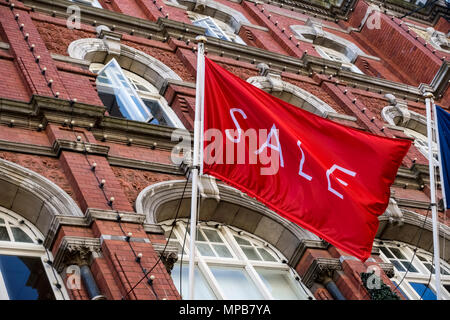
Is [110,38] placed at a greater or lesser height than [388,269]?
greater

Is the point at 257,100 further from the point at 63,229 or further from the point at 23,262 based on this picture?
the point at 23,262

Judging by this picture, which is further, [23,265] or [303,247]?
[303,247]

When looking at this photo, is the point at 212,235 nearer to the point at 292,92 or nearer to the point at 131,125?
the point at 131,125

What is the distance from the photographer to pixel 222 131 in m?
10.6

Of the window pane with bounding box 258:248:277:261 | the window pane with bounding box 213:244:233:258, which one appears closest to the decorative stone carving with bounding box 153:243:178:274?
the window pane with bounding box 213:244:233:258

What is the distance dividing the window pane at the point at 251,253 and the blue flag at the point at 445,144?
13.2 ft

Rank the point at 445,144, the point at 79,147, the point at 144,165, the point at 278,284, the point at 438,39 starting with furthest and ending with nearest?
the point at 438,39, the point at 144,165, the point at 278,284, the point at 79,147, the point at 445,144

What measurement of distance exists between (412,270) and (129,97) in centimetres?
786

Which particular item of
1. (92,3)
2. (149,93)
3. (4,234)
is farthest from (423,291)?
(92,3)

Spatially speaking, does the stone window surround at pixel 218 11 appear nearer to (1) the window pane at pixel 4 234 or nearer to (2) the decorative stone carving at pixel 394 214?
(2) the decorative stone carving at pixel 394 214

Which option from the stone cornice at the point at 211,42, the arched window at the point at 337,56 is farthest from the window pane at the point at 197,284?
the arched window at the point at 337,56

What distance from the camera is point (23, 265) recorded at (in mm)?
11055

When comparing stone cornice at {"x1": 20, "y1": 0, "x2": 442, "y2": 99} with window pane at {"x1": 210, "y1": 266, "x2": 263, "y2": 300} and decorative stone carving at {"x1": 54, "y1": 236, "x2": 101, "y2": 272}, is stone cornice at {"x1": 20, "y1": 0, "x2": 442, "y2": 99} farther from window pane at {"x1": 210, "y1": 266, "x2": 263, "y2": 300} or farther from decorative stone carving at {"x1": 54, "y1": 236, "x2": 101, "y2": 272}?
decorative stone carving at {"x1": 54, "y1": 236, "x2": 101, "y2": 272}

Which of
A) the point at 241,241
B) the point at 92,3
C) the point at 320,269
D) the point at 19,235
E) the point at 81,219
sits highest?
the point at 92,3
